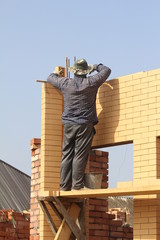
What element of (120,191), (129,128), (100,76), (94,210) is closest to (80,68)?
(100,76)

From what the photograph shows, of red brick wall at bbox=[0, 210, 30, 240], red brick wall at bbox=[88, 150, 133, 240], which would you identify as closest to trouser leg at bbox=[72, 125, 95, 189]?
red brick wall at bbox=[88, 150, 133, 240]

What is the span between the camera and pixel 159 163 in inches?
403

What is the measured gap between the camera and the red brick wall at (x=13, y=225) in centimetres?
1316

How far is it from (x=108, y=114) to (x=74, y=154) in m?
0.92

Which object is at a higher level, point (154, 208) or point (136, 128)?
point (136, 128)

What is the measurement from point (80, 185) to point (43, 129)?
1.15 metres

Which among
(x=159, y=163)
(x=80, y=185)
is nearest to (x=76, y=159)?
(x=80, y=185)

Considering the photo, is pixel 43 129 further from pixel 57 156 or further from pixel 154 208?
pixel 154 208

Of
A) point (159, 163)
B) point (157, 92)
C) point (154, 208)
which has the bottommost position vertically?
point (154, 208)

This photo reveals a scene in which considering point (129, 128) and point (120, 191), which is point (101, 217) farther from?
point (120, 191)

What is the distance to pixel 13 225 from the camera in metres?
13.3

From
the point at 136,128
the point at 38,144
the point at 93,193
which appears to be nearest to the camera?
the point at 93,193

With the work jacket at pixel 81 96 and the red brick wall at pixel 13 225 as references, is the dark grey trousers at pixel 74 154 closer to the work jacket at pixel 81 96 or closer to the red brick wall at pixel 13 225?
the work jacket at pixel 81 96

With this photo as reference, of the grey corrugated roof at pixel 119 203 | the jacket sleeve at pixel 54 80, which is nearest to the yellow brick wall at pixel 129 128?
the jacket sleeve at pixel 54 80
